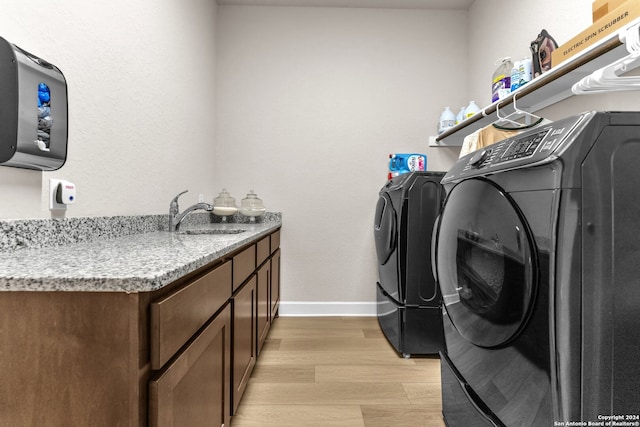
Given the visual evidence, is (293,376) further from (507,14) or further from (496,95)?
(507,14)

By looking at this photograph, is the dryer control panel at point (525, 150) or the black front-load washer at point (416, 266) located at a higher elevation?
the dryer control panel at point (525, 150)

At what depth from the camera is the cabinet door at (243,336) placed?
1.40 m

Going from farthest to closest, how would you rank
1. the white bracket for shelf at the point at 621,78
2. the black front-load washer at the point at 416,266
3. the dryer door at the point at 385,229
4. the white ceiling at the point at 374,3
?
the white ceiling at the point at 374,3, the dryer door at the point at 385,229, the black front-load washer at the point at 416,266, the white bracket for shelf at the point at 621,78

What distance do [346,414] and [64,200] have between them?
1378mm

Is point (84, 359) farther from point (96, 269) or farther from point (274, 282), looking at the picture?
point (274, 282)

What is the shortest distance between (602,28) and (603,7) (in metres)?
0.15

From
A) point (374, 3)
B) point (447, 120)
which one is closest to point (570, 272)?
point (447, 120)

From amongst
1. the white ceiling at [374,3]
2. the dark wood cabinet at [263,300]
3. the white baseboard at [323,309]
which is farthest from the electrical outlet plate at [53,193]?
the white ceiling at [374,3]

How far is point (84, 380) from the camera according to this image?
62 centimetres

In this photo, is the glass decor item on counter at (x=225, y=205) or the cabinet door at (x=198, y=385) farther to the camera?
the glass decor item on counter at (x=225, y=205)

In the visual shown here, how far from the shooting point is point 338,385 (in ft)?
6.07

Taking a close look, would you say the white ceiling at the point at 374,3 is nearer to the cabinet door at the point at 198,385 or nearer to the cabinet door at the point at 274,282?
the cabinet door at the point at 274,282

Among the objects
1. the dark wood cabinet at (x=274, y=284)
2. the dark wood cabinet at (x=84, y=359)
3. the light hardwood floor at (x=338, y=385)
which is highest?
the dark wood cabinet at (x=84, y=359)

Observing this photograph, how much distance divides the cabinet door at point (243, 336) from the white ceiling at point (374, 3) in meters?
2.43
